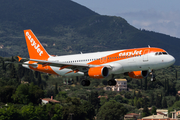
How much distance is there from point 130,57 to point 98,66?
6.05m

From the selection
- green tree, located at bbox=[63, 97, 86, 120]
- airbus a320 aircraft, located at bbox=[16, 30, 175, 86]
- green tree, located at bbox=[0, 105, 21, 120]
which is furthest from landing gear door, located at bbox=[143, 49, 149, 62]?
green tree, located at bbox=[63, 97, 86, 120]

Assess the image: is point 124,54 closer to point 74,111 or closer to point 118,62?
point 118,62

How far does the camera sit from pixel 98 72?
60.1 m

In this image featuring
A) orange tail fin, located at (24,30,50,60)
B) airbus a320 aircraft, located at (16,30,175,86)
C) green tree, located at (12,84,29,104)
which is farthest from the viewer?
green tree, located at (12,84,29,104)

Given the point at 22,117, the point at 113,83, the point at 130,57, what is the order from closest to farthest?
the point at 130,57 < the point at 113,83 < the point at 22,117

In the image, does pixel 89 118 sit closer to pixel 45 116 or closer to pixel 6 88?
pixel 45 116

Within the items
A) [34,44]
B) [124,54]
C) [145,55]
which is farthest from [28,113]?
[145,55]

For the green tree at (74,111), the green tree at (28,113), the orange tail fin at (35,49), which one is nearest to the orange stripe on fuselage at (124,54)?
the orange tail fin at (35,49)

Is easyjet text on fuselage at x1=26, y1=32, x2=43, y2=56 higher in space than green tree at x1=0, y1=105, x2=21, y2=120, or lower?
higher

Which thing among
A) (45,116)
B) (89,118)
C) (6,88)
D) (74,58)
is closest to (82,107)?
(89,118)

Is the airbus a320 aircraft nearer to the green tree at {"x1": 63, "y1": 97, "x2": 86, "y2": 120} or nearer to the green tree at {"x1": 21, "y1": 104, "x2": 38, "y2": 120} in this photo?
the green tree at {"x1": 21, "y1": 104, "x2": 38, "y2": 120}

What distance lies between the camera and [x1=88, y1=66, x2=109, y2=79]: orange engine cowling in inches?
2363

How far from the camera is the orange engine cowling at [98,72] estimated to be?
60031 mm

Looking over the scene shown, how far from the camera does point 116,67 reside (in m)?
60.6
